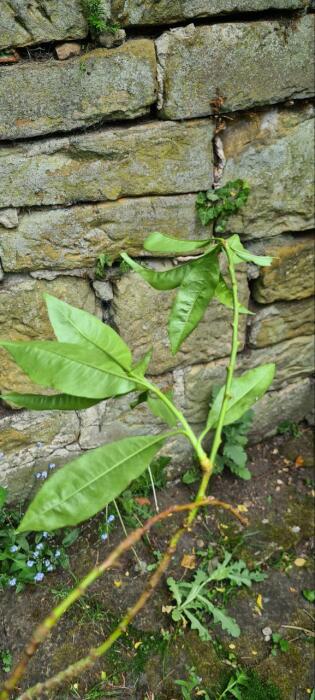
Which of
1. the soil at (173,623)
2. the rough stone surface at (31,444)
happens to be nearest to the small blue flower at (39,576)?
the soil at (173,623)

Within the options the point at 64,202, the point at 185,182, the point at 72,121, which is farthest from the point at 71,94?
the point at 185,182

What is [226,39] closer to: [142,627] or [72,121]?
[72,121]

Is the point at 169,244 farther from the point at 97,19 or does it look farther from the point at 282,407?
the point at 282,407

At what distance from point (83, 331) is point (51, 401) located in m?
0.15

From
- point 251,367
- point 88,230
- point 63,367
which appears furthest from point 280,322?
point 63,367

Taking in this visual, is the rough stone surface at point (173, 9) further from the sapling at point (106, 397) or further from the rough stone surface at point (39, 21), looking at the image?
the sapling at point (106, 397)

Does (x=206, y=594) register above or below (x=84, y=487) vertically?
below

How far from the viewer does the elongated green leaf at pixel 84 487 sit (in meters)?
0.92

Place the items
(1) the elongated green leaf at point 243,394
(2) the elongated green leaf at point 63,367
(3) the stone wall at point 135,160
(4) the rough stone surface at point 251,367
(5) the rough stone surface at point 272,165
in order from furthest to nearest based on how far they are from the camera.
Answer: (4) the rough stone surface at point 251,367
(5) the rough stone surface at point 272,165
(3) the stone wall at point 135,160
(1) the elongated green leaf at point 243,394
(2) the elongated green leaf at point 63,367

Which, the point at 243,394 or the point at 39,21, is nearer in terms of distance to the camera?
the point at 243,394

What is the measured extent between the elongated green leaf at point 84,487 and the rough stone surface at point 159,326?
1.00 meters

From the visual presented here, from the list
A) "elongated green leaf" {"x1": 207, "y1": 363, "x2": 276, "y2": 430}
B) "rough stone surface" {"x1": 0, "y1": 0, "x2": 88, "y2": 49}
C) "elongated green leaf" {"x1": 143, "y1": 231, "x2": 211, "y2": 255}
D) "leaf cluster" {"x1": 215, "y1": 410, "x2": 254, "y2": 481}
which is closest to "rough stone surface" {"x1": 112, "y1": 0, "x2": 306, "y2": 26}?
"rough stone surface" {"x1": 0, "y1": 0, "x2": 88, "y2": 49}

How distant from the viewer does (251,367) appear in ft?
7.80

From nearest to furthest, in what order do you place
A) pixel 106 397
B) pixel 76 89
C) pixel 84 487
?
pixel 84 487 → pixel 106 397 → pixel 76 89
